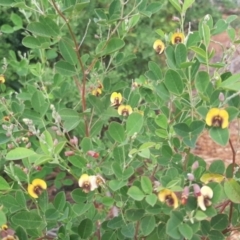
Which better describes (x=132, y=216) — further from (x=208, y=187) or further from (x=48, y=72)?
(x=48, y=72)

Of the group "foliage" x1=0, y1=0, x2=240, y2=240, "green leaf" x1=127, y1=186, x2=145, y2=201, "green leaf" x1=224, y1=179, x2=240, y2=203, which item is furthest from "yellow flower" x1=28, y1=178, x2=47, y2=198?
"green leaf" x1=224, y1=179, x2=240, y2=203

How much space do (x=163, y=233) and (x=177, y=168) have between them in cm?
17

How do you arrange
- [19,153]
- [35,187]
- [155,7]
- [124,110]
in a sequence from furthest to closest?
[155,7] → [124,110] → [35,187] → [19,153]

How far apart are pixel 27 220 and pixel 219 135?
521 millimetres

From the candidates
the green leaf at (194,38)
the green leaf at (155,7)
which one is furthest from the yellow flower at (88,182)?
the green leaf at (155,7)

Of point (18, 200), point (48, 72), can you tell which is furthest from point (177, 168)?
point (48, 72)

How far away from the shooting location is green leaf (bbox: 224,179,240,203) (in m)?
1.08

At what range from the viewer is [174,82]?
1107mm

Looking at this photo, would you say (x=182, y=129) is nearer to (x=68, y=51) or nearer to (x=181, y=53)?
(x=181, y=53)

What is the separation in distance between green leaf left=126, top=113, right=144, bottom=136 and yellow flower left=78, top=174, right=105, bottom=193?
0.13 metres

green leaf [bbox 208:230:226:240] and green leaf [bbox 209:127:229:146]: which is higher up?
green leaf [bbox 209:127:229:146]

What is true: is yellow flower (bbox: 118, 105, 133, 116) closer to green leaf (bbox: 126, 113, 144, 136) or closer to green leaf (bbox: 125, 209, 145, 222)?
green leaf (bbox: 126, 113, 144, 136)

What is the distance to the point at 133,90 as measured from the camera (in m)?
1.56

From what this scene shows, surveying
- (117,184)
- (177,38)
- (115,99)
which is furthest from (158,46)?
(117,184)
